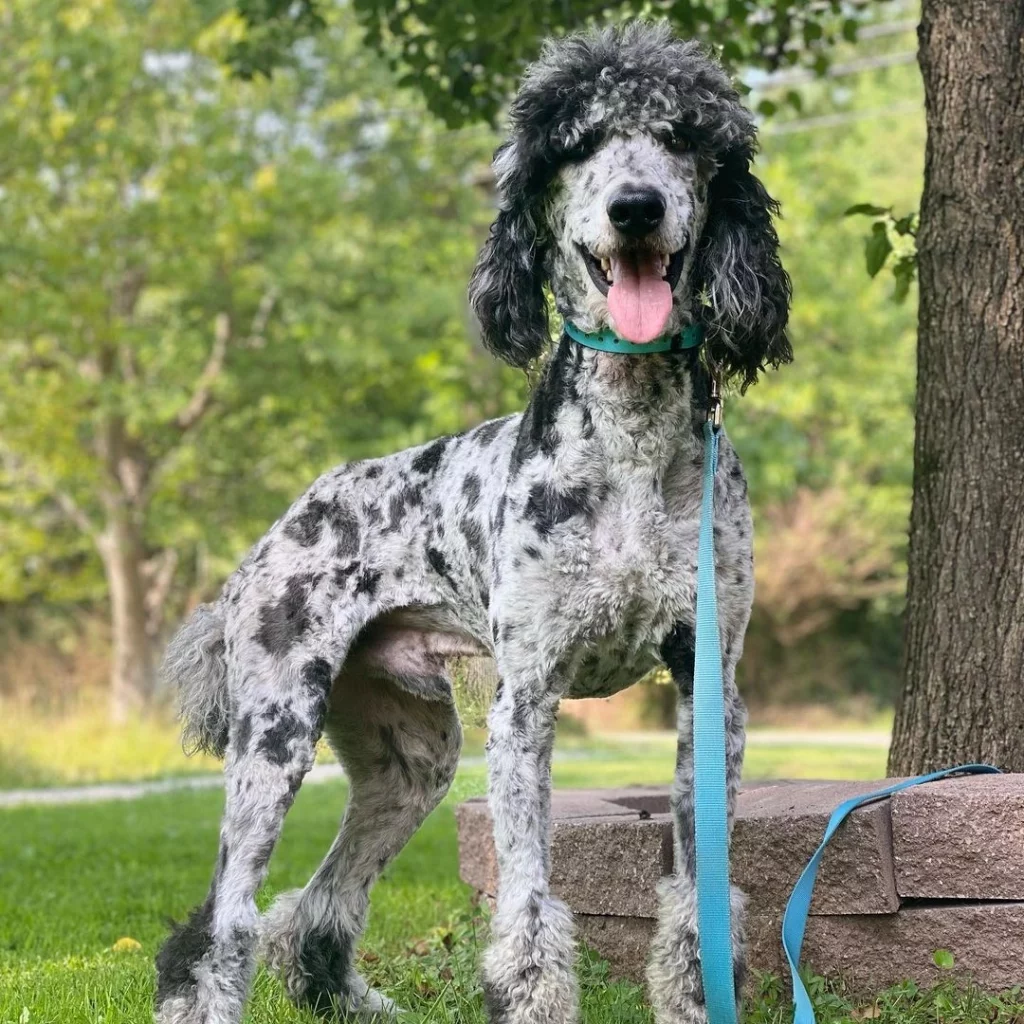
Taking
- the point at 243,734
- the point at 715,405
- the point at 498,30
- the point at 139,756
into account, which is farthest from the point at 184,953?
the point at 139,756

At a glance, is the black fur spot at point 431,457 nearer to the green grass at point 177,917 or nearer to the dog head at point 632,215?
the dog head at point 632,215

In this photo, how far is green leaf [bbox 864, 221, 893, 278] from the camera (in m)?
5.22

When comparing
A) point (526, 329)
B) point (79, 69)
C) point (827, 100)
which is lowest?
point (526, 329)

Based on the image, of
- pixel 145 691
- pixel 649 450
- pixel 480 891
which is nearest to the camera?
pixel 649 450

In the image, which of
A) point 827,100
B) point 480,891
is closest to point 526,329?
point 480,891

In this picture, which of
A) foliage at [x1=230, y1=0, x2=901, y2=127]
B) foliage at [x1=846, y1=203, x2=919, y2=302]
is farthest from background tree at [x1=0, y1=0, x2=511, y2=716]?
foliage at [x1=846, y1=203, x2=919, y2=302]

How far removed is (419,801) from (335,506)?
95 centimetres

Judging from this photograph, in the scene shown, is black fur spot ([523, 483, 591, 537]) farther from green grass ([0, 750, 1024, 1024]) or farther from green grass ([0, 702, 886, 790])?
green grass ([0, 702, 886, 790])

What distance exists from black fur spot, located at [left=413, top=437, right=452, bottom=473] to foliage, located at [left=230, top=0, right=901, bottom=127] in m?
2.88

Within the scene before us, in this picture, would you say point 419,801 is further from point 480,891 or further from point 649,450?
point 649,450

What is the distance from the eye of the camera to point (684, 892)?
10.9 ft

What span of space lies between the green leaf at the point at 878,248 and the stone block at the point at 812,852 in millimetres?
1974

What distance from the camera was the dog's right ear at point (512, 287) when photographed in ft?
11.3

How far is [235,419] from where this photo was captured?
20.3m
